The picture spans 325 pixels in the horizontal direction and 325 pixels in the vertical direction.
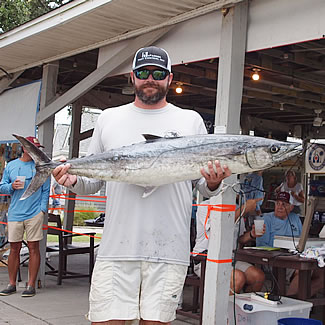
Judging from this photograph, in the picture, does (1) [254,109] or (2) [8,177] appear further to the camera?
(1) [254,109]

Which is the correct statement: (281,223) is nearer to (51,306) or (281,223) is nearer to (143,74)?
(51,306)

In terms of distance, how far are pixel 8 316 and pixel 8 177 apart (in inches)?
75.9

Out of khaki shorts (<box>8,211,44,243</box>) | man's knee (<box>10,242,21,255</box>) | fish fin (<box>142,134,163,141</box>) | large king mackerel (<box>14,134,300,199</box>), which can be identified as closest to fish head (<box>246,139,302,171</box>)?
large king mackerel (<box>14,134,300,199</box>)

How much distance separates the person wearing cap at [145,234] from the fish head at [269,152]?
295 mm

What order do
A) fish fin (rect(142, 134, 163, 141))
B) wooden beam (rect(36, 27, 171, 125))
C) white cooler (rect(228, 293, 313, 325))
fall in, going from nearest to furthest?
fish fin (rect(142, 134, 163, 141)) → white cooler (rect(228, 293, 313, 325)) → wooden beam (rect(36, 27, 171, 125))

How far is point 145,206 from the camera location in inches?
107

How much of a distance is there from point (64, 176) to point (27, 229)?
4.34 metres

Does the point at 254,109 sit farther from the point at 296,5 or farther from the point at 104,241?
the point at 104,241

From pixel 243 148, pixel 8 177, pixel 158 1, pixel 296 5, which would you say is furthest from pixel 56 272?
pixel 243 148

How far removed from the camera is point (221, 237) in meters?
4.74

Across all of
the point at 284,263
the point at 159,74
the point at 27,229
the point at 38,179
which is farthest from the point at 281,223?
the point at 38,179

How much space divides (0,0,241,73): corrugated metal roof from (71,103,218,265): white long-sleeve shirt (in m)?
2.42

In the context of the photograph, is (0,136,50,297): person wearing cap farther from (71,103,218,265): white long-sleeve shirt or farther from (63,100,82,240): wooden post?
(63,100,82,240): wooden post

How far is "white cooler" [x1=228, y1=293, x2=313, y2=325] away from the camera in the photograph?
4.53m
